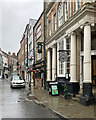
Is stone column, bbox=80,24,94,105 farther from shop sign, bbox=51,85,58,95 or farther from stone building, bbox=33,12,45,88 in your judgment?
stone building, bbox=33,12,45,88

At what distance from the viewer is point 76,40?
1158 centimetres

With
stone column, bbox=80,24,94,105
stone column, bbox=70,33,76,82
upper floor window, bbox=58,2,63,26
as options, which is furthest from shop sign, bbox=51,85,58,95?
upper floor window, bbox=58,2,63,26

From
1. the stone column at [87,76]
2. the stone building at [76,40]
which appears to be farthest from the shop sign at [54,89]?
the stone column at [87,76]

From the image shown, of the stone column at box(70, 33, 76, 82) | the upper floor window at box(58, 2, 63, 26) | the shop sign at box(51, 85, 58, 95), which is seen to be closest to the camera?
the stone column at box(70, 33, 76, 82)

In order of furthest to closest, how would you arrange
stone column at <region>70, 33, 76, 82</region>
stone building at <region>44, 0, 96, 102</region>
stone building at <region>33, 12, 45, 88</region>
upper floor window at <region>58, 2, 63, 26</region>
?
stone building at <region>33, 12, 45, 88</region> < upper floor window at <region>58, 2, 63, 26</region> < stone column at <region>70, 33, 76, 82</region> < stone building at <region>44, 0, 96, 102</region>

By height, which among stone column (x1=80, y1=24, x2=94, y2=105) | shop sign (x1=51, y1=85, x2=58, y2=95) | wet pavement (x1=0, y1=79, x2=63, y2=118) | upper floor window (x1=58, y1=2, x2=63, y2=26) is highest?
upper floor window (x1=58, y1=2, x2=63, y2=26)

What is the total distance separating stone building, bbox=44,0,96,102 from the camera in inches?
356

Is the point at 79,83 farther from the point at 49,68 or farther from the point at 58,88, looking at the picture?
the point at 49,68

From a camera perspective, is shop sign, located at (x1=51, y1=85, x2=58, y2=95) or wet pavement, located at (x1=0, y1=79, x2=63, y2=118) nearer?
wet pavement, located at (x1=0, y1=79, x2=63, y2=118)

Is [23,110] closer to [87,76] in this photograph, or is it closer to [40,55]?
[87,76]

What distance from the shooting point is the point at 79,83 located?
11.7 m

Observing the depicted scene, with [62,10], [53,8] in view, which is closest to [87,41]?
[62,10]

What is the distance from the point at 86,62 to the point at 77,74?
2637mm

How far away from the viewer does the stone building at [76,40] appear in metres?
9.05
